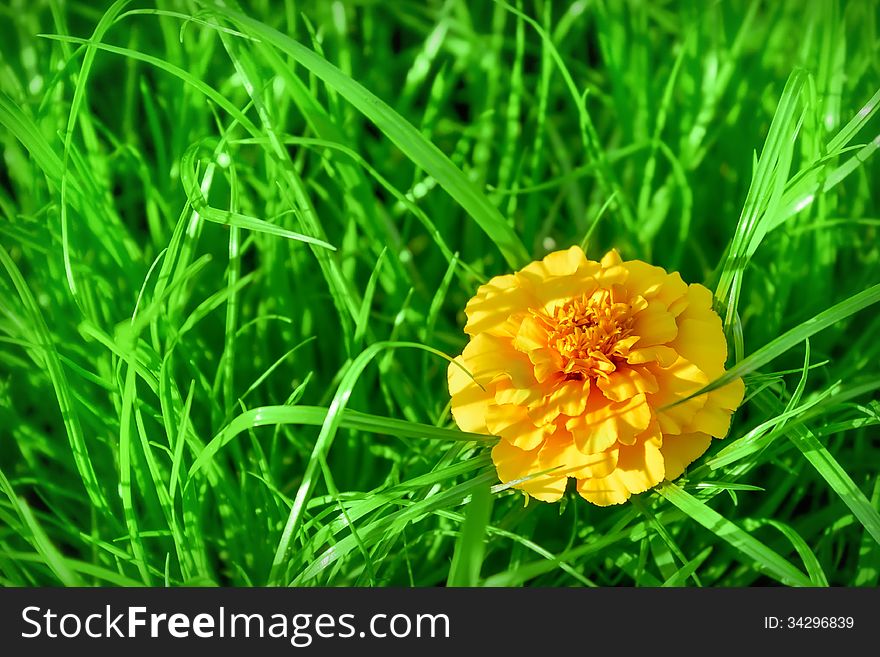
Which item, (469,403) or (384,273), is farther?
(384,273)

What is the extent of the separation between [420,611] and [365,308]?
16 cm

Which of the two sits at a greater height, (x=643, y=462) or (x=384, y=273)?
(x=384, y=273)

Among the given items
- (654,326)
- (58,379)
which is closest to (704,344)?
(654,326)

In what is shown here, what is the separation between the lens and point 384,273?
510mm

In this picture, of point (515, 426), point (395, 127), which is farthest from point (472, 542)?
point (395, 127)

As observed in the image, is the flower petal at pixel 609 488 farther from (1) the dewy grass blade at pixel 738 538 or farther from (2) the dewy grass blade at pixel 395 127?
(2) the dewy grass blade at pixel 395 127

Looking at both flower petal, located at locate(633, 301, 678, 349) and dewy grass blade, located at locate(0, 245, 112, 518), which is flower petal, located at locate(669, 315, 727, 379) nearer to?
flower petal, located at locate(633, 301, 678, 349)

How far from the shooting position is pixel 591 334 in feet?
1.19

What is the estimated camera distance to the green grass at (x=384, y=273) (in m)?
0.40

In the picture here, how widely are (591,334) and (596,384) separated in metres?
0.02

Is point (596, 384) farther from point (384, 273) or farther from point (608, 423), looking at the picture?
point (384, 273)

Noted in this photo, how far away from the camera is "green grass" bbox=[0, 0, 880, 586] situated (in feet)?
1.32

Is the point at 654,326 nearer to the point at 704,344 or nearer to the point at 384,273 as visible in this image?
the point at 704,344

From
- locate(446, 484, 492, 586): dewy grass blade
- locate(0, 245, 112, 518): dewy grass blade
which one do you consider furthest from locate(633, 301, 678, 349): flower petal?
locate(0, 245, 112, 518): dewy grass blade
